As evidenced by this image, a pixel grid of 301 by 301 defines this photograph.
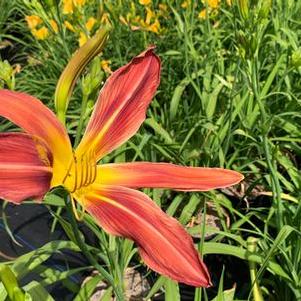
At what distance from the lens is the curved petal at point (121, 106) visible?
0.77 metres

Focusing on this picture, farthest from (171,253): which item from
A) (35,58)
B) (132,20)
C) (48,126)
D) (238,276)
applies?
(35,58)

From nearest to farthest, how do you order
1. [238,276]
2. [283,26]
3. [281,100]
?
[238,276] → [281,100] → [283,26]

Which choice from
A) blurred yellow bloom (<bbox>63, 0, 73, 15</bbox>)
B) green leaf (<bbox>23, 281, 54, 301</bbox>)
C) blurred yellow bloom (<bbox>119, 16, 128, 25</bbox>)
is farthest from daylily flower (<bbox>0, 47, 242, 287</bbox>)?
blurred yellow bloom (<bbox>119, 16, 128, 25</bbox>)

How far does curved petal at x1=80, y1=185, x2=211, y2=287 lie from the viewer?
57cm

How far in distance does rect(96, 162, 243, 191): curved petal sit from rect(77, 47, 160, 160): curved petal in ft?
0.12

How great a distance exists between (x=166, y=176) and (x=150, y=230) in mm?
119

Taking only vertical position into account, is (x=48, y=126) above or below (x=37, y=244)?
above

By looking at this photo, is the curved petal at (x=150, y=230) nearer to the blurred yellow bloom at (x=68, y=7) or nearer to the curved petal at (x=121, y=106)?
the curved petal at (x=121, y=106)

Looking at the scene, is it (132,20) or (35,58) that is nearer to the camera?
(132,20)

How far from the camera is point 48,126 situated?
687mm

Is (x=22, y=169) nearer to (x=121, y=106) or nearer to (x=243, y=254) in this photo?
(x=121, y=106)

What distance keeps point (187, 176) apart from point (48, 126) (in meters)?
0.18

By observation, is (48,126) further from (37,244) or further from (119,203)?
(37,244)

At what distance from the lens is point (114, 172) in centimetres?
76
